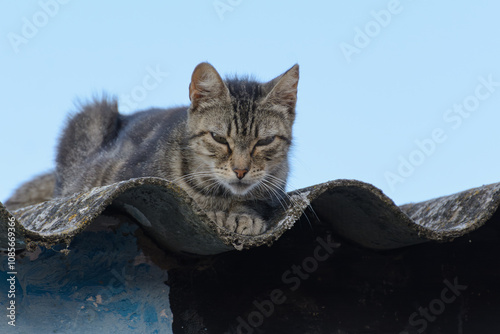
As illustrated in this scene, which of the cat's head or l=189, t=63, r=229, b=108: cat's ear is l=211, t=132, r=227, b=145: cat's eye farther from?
l=189, t=63, r=229, b=108: cat's ear

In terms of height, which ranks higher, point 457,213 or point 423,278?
point 457,213

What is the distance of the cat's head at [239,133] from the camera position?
3.00 m

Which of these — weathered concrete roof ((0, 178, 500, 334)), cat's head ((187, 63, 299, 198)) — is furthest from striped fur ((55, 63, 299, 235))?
weathered concrete roof ((0, 178, 500, 334))

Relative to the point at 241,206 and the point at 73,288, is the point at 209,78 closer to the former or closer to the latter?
the point at 241,206

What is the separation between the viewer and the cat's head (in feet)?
9.83

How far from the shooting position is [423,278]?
2.84 m

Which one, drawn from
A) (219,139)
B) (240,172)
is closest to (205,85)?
(219,139)

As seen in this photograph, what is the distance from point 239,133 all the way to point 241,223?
694mm

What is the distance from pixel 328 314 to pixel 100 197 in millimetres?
1242

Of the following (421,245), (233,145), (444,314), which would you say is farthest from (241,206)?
(444,314)

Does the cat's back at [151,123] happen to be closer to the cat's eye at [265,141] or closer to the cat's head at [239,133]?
the cat's head at [239,133]

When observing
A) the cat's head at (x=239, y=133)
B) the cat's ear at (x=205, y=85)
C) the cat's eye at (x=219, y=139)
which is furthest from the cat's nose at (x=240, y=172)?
the cat's ear at (x=205, y=85)

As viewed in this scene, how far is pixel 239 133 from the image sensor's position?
3.07 meters

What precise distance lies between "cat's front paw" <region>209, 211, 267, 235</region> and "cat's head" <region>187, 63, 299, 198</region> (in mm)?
335
